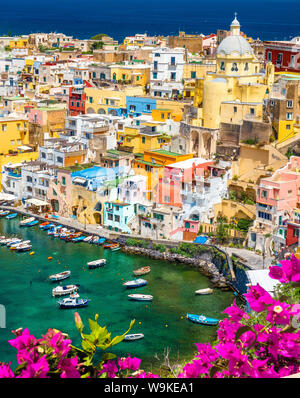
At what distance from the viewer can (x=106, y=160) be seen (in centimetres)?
2970

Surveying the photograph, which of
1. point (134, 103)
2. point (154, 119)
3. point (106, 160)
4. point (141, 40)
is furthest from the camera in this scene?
point (141, 40)

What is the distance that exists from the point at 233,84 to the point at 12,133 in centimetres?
1202

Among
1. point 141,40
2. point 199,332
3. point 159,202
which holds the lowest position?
point 199,332

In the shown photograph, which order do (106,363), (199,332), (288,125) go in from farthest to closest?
(288,125), (199,332), (106,363)

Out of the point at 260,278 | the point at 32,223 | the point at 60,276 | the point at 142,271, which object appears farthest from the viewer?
the point at 32,223

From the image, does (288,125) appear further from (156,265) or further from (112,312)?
(112,312)

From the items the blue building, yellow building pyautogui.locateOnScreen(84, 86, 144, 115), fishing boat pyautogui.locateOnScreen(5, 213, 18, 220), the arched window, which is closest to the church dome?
the arched window

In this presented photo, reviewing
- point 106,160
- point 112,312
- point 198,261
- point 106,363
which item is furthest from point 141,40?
point 106,363

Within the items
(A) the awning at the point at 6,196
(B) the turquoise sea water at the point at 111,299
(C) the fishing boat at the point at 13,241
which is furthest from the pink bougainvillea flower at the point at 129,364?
(A) the awning at the point at 6,196

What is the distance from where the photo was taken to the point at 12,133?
3484 cm

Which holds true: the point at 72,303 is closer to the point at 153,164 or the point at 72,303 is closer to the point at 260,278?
the point at 260,278

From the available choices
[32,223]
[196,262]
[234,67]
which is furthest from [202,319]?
[234,67]

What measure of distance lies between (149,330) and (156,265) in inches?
221

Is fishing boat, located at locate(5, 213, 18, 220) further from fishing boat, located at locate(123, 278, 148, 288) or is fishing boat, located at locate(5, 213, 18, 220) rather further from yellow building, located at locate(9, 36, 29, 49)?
yellow building, located at locate(9, 36, 29, 49)
